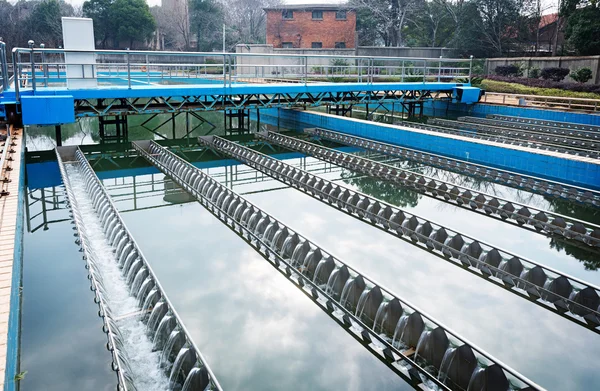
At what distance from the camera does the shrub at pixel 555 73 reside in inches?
1142

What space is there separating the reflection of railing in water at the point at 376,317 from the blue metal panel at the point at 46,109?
7.54 m

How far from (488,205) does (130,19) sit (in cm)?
4019

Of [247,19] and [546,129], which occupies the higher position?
[247,19]

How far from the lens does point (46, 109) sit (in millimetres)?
14617

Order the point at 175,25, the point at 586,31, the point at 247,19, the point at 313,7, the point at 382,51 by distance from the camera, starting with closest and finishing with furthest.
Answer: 1. the point at 586,31
2. the point at 382,51
3. the point at 313,7
4. the point at 175,25
5. the point at 247,19

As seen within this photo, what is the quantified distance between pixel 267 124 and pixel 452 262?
17855mm

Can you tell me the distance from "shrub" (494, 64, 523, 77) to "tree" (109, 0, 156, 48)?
94.6 feet

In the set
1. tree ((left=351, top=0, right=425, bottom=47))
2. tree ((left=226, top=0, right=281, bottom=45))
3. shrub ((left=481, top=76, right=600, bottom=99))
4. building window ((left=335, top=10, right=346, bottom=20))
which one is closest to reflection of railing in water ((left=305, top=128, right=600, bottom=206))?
shrub ((left=481, top=76, right=600, bottom=99))

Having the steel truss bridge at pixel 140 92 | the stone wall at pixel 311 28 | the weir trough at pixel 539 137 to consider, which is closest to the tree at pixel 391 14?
the stone wall at pixel 311 28

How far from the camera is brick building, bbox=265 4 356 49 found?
136ft

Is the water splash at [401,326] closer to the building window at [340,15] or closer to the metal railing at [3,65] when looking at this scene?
the metal railing at [3,65]

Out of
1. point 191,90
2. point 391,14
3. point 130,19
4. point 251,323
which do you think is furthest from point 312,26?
point 251,323

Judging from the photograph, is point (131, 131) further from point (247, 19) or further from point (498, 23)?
point (247, 19)

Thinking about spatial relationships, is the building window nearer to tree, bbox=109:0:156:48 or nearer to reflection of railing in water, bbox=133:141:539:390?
tree, bbox=109:0:156:48
